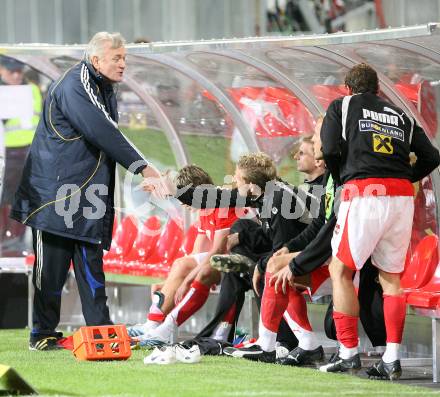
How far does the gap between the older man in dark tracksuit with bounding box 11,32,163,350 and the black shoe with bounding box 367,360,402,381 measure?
1.74 meters

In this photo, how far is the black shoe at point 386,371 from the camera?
633 cm

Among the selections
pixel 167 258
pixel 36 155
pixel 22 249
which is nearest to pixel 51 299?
pixel 36 155

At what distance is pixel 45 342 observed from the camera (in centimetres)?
766

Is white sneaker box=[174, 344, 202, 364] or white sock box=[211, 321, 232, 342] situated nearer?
white sneaker box=[174, 344, 202, 364]

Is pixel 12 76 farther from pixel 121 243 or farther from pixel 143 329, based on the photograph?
pixel 143 329

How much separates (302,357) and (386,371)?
3.22 feet

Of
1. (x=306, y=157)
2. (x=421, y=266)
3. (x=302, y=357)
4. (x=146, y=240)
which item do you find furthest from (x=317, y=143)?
(x=146, y=240)

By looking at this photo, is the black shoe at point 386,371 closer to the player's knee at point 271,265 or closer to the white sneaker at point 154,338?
the player's knee at point 271,265

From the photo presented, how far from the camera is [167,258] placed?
32.2 feet

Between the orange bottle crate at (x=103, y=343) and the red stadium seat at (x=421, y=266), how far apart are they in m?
1.62

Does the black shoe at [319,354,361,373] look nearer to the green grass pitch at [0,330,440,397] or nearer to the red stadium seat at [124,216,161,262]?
the green grass pitch at [0,330,440,397]

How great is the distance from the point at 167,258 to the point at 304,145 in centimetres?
235

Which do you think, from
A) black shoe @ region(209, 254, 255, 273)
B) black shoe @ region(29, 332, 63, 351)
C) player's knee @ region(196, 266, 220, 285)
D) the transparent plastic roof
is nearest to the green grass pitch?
black shoe @ region(29, 332, 63, 351)

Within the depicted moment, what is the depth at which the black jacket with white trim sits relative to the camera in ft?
23.9
